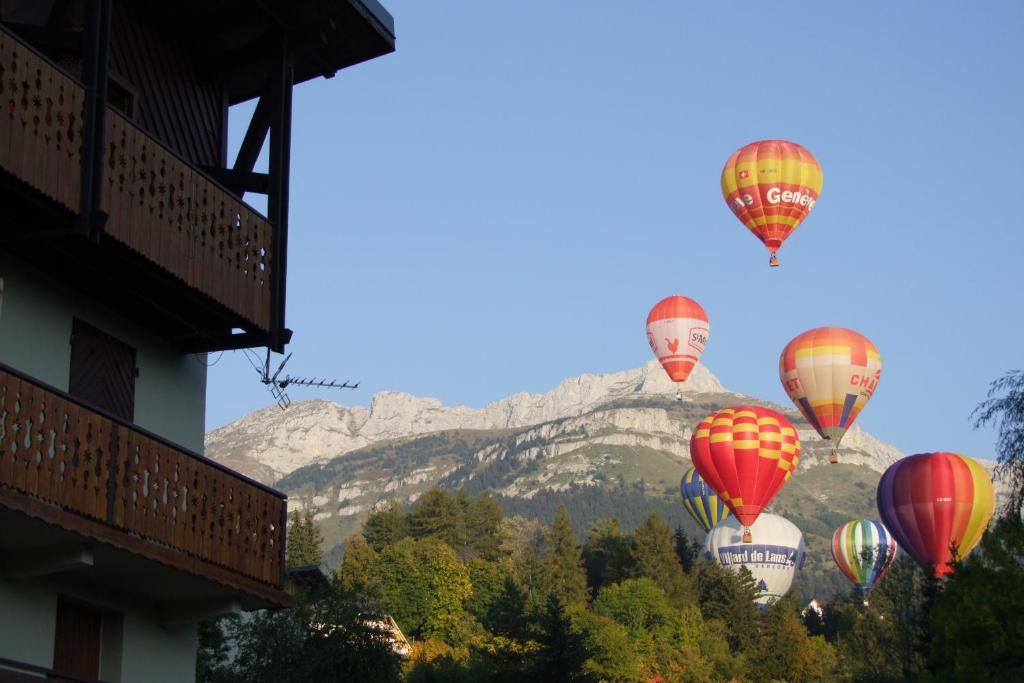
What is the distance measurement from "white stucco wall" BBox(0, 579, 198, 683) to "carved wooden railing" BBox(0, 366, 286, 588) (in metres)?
1.16

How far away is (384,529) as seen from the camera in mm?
134750

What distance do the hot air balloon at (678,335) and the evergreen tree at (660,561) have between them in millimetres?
15979

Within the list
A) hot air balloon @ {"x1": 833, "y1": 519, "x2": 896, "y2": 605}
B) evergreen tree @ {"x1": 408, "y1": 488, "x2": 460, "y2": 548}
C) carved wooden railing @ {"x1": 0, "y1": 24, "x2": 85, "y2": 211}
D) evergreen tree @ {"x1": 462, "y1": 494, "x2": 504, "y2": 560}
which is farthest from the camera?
evergreen tree @ {"x1": 462, "y1": 494, "x2": 504, "y2": 560}

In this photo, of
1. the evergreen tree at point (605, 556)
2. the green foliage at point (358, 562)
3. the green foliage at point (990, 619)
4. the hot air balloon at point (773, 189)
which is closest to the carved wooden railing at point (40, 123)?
the green foliage at point (990, 619)

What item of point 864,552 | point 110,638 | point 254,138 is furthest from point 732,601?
point 110,638

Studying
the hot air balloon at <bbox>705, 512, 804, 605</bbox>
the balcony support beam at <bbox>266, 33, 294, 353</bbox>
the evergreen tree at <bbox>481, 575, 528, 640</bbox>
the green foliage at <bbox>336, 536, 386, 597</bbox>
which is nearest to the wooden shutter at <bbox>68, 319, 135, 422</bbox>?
the balcony support beam at <bbox>266, 33, 294, 353</bbox>

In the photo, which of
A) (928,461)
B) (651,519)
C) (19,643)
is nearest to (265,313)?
(19,643)

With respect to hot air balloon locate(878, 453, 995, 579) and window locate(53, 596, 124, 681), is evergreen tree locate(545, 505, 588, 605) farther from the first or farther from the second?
window locate(53, 596, 124, 681)

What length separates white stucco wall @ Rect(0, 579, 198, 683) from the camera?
612 inches

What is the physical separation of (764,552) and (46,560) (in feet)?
351

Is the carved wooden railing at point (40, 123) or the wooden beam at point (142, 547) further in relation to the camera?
the carved wooden railing at point (40, 123)

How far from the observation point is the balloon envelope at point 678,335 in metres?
103

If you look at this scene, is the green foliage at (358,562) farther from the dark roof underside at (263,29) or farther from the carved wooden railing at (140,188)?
the carved wooden railing at (140,188)

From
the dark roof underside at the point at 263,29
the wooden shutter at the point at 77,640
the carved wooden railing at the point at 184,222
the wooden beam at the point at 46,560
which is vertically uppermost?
the dark roof underside at the point at 263,29
